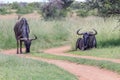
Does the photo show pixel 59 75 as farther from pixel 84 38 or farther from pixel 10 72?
pixel 84 38

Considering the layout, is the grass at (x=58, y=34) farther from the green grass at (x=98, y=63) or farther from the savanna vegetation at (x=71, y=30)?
the green grass at (x=98, y=63)

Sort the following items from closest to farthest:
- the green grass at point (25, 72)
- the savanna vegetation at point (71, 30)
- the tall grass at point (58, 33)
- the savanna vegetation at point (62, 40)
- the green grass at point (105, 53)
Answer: the green grass at point (25, 72) → the savanna vegetation at point (62, 40) → the green grass at point (105, 53) → the savanna vegetation at point (71, 30) → the tall grass at point (58, 33)

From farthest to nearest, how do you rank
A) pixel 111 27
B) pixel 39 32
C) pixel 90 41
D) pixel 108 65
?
1. pixel 39 32
2. pixel 111 27
3. pixel 90 41
4. pixel 108 65

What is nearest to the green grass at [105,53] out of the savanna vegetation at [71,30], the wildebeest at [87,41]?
the wildebeest at [87,41]

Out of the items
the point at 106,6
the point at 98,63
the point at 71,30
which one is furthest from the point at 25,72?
the point at 71,30

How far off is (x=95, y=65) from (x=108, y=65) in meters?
0.83

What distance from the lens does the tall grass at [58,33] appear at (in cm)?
2391

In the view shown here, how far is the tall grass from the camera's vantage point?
23.9 metres

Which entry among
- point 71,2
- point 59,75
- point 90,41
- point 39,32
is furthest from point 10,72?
Answer: point 71,2

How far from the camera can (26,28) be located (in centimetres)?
2397

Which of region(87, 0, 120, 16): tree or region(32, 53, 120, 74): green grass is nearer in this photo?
region(32, 53, 120, 74): green grass

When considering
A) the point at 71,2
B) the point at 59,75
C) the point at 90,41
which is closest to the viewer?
the point at 59,75

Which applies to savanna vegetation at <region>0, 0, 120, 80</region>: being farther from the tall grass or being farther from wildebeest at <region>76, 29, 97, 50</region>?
wildebeest at <region>76, 29, 97, 50</region>

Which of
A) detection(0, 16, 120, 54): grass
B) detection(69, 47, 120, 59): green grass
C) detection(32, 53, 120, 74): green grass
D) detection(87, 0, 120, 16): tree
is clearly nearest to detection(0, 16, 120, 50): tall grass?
detection(0, 16, 120, 54): grass
